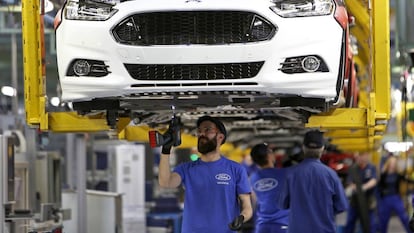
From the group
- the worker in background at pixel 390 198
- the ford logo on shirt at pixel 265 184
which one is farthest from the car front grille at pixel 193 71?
the worker in background at pixel 390 198

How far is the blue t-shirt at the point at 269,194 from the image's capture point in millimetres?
7492

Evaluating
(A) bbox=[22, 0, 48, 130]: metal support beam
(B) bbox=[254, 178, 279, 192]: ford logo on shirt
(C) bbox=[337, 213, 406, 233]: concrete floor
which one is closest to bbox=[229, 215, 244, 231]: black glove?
(A) bbox=[22, 0, 48, 130]: metal support beam

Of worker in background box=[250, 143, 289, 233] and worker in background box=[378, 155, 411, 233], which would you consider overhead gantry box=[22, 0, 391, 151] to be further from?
worker in background box=[378, 155, 411, 233]

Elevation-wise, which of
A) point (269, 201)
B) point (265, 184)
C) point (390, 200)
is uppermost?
point (265, 184)

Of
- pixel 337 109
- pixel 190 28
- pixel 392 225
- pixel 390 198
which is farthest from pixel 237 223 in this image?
pixel 392 225

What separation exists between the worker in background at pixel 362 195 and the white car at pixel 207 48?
844cm

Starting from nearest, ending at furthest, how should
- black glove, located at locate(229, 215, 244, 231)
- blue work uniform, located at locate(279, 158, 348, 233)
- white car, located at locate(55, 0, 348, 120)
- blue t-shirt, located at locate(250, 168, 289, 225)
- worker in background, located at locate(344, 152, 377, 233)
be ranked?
1. white car, located at locate(55, 0, 348, 120)
2. black glove, located at locate(229, 215, 244, 231)
3. blue work uniform, located at locate(279, 158, 348, 233)
4. blue t-shirt, located at locate(250, 168, 289, 225)
5. worker in background, located at locate(344, 152, 377, 233)

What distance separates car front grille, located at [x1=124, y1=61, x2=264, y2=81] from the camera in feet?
16.4

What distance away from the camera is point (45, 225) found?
300 inches

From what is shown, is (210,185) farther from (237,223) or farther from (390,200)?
(390,200)

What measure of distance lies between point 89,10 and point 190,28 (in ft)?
2.07

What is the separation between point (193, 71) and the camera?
5035mm

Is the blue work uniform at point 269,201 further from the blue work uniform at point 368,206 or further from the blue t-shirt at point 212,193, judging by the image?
the blue work uniform at point 368,206

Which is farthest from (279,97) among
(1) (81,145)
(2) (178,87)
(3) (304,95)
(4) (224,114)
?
(1) (81,145)
